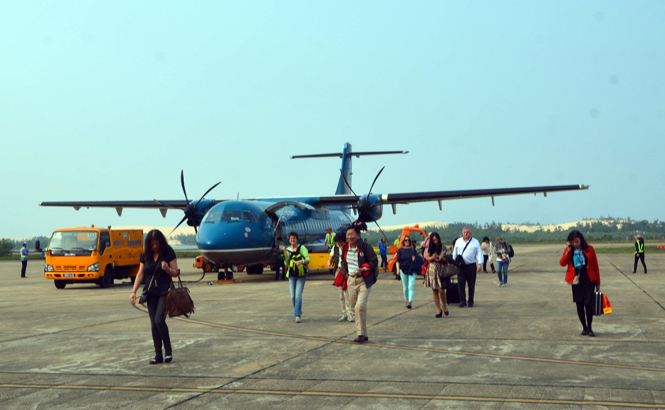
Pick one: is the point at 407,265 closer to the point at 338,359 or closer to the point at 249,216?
the point at 338,359

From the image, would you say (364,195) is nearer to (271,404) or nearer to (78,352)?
(78,352)

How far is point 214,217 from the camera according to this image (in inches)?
859

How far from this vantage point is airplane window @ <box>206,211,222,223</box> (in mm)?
21709

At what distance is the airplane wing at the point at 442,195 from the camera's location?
26.8 metres

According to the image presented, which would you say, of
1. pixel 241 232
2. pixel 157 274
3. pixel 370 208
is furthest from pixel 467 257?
pixel 370 208

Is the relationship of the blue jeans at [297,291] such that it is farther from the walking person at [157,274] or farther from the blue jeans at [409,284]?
the walking person at [157,274]

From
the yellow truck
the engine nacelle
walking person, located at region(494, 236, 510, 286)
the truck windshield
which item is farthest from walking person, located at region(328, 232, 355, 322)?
the engine nacelle

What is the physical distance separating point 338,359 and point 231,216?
575 inches

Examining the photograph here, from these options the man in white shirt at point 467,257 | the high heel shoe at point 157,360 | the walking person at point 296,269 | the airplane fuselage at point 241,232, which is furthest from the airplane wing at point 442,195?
the high heel shoe at point 157,360

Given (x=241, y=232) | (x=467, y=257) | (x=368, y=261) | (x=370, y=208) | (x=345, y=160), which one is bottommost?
(x=467, y=257)

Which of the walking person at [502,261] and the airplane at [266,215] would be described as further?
the airplane at [266,215]

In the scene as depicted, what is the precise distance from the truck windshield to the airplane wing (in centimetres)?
1121

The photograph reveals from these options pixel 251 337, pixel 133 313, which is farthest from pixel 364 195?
pixel 251 337

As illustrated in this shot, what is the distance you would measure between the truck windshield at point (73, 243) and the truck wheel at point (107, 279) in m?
0.97
